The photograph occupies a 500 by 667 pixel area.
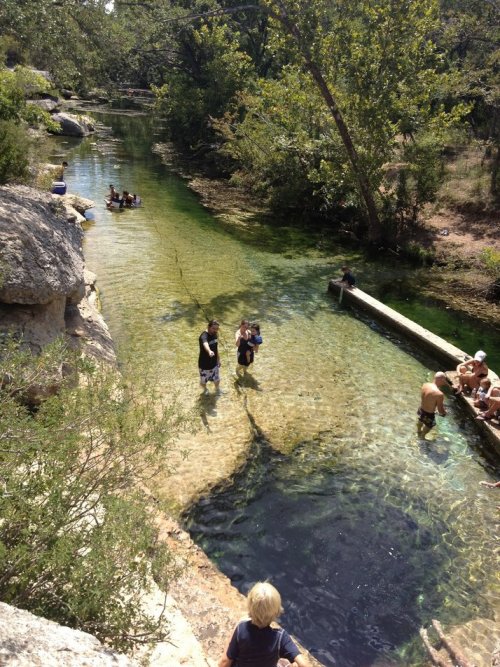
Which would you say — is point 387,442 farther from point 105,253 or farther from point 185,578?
point 105,253

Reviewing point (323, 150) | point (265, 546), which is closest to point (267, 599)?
point (265, 546)

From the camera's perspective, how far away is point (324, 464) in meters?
9.02

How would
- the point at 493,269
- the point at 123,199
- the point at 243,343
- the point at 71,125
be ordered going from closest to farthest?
1. the point at 243,343
2. the point at 493,269
3. the point at 123,199
4. the point at 71,125

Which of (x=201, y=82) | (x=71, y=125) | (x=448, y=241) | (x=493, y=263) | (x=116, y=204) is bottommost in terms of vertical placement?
(x=116, y=204)

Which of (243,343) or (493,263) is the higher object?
(493,263)

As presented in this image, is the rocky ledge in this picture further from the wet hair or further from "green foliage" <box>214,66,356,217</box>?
"green foliage" <box>214,66,356,217</box>

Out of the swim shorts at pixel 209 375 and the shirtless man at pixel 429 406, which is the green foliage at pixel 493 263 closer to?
the shirtless man at pixel 429 406

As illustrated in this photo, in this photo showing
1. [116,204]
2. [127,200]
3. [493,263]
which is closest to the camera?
[493,263]

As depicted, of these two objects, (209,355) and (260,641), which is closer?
(260,641)

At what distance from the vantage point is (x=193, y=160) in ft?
129

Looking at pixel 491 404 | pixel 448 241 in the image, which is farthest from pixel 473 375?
pixel 448 241

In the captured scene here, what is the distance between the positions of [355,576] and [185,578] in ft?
7.91

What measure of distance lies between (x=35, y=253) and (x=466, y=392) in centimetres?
986

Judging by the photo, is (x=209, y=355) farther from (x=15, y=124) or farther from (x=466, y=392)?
(x=15, y=124)
